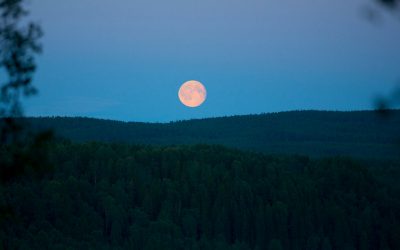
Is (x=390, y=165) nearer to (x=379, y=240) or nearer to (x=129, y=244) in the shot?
(x=379, y=240)

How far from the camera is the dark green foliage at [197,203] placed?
10650 cm

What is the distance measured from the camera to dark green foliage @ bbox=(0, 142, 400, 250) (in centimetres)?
10650

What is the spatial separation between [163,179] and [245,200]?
15.1 metres

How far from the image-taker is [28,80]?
40.2 ft

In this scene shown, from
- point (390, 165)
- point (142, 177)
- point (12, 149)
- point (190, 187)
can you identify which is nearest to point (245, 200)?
point (190, 187)

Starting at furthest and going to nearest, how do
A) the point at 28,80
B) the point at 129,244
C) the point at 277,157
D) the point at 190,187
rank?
the point at 277,157 → the point at 190,187 → the point at 129,244 → the point at 28,80

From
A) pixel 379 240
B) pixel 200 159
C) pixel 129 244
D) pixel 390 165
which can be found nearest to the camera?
pixel 129 244

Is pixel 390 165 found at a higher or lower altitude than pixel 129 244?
higher

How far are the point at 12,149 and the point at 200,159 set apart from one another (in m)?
123

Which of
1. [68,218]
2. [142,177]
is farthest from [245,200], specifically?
[68,218]

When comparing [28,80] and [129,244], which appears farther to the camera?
[129,244]

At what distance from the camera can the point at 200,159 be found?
446 feet

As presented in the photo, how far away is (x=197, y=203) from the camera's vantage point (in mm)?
119000

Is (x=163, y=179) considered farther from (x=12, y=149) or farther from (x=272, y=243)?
(x=12, y=149)
